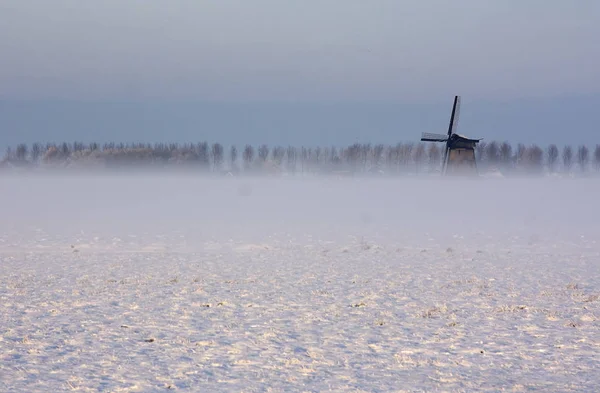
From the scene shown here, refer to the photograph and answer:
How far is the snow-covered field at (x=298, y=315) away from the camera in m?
8.79

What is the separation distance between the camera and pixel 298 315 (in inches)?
488

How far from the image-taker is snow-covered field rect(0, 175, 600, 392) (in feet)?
28.8

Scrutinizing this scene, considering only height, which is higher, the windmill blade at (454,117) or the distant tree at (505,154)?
the windmill blade at (454,117)

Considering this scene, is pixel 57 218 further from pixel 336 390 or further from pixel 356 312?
pixel 336 390

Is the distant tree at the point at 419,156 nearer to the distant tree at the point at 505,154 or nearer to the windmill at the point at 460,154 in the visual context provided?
the distant tree at the point at 505,154

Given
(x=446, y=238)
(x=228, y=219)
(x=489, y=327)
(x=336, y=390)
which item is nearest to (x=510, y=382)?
(x=336, y=390)

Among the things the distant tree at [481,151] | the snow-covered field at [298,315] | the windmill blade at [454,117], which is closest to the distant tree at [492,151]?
the distant tree at [481,151]

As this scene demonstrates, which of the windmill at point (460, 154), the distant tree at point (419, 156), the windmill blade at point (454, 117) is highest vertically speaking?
the windmill blade at point (454, 117)

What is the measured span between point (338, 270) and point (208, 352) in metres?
8.92

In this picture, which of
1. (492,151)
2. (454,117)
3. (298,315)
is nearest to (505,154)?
(492,151)

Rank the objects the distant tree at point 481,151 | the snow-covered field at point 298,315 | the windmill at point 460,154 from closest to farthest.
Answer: the snow-covered field at point 298,315
the windmill at point 460,154
the distant tree at point 481,151

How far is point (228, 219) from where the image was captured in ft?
132

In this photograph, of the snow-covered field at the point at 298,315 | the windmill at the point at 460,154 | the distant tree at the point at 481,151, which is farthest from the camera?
the distant tree at the point at 481,151

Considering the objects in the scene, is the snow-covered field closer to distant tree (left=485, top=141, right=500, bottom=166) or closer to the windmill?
the windmill
